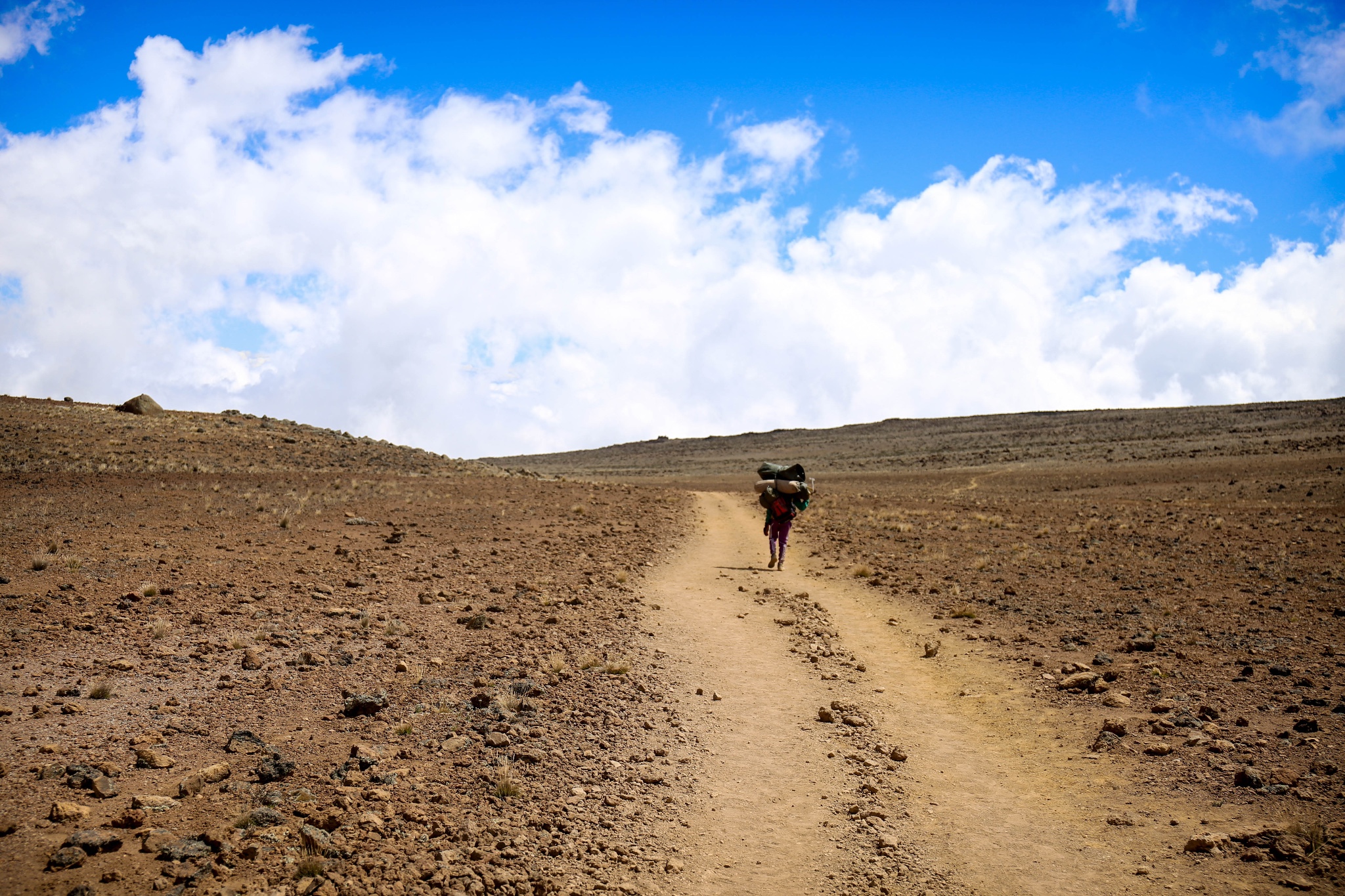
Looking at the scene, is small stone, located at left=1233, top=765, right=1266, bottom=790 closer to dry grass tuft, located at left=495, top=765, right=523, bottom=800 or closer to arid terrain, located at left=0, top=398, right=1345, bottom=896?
arid terrain, located at left=0, top=398, right=1345, bottom=896

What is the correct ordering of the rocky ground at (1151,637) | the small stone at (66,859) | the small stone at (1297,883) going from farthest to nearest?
the rocky ground at (1151,637) → the small stone at (1297,883) → the small stone at (66,859)

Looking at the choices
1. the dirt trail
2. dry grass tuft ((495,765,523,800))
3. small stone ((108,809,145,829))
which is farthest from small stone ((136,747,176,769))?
the dirt trail

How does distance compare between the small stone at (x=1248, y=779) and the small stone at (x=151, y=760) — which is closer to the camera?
the small stone at (x=151, y=760)

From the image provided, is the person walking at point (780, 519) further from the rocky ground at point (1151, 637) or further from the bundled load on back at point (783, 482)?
the rocky ground at point (1151, 637)

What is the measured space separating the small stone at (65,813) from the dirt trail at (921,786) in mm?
4027

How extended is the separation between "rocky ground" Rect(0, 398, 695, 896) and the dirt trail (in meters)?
0.51

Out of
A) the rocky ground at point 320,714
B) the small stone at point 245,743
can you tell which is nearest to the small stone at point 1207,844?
the rocky ground at point 320,714

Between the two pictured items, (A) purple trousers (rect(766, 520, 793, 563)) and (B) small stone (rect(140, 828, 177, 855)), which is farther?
(A) purple trousers (rect(766, 520, 793, 563))

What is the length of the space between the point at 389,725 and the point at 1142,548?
1801 cm

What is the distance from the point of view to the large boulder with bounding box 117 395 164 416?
1565 inches

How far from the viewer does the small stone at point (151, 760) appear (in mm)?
5699

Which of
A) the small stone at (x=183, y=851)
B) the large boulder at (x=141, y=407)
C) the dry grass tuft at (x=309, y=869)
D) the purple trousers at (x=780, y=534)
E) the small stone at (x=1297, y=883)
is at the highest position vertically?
the large boulder at (x=141, y=407)

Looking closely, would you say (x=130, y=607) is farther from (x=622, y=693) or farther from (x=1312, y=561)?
(x=1312, y=561)

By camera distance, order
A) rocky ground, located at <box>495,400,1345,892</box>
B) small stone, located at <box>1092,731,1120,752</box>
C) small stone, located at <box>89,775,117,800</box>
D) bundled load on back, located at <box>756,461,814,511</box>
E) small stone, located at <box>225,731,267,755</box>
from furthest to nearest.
Result: bundled load on back, located at <box>756,461,814,511</box>, small stone, located at <box>1092,731,1120,752</box>, small stone, located at <box>225,731,267,755</box>, rocky ground, located at <box>495,400,1345,892</box>, small stone, located at <box>89,775,117,800</box>
